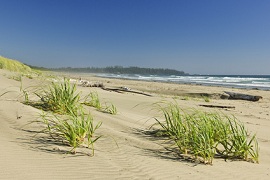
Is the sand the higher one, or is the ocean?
the ocean

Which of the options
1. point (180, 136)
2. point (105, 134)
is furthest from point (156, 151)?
point (105, 134)

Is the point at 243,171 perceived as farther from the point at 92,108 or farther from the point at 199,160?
the point at 92,108

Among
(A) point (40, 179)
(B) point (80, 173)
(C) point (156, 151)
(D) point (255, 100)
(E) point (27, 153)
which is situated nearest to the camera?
(A) point (40, 179)

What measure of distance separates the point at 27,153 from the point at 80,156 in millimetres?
591

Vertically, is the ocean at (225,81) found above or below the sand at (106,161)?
above

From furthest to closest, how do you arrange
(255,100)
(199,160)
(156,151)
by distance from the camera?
(255,100)
(156,151)
(199,160)

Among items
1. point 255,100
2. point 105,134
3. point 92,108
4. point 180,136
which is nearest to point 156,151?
point 180,136

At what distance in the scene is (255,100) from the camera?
1303 centimetres

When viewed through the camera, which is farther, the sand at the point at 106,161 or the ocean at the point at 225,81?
the ocean at the point at 225,81

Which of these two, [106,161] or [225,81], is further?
[225,81]

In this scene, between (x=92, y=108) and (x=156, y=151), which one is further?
(x=92, y=108)

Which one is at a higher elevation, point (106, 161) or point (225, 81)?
point (225, 81)

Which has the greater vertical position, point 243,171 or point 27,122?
point 27,122

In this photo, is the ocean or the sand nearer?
the sand
